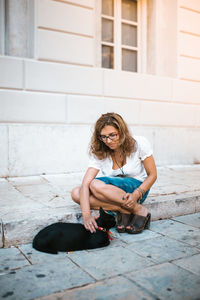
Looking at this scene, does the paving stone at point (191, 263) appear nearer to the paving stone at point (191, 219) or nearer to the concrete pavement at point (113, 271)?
the concrete pavement at point (113, 271)

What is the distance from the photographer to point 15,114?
16.3 ft

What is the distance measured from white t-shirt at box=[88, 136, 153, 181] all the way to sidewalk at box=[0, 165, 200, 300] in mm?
492

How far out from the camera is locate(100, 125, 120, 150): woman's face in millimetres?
2852

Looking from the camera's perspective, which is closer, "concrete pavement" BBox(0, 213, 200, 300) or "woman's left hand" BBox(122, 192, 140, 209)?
"concrete pavement" BBox(0, 213, 200, 300)

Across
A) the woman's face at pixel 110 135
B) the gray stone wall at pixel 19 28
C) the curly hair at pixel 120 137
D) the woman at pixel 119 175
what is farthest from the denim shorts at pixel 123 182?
the gray stone wall at pixel 19 28

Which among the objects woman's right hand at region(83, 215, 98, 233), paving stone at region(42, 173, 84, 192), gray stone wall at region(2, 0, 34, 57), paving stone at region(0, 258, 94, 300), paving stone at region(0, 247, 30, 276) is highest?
gray stone wall at region(2, 0, 34, 57)

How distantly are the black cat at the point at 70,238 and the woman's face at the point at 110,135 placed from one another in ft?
2.22

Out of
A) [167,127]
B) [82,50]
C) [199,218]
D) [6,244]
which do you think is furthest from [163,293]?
[167,127]

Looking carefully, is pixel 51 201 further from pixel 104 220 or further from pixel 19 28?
pixel 19 28

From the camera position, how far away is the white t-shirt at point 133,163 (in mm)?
3062

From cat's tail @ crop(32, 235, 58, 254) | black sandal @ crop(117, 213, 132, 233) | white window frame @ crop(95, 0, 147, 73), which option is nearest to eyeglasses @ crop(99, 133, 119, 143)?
black sandal @ crop(117, 213, 132, 233)

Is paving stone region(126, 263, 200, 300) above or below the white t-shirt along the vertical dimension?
below

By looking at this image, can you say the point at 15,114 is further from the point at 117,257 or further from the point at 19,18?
the point at 117,257

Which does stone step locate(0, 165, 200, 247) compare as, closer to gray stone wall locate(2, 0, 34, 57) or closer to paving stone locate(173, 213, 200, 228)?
paving stone locate(173, 213, 200, 228)
